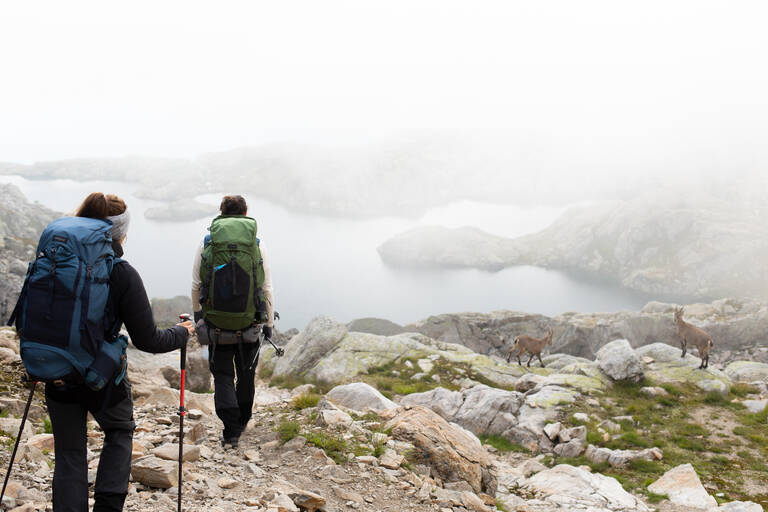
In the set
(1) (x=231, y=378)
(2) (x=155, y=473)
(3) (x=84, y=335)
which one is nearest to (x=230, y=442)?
(1) (x=231, y=378)

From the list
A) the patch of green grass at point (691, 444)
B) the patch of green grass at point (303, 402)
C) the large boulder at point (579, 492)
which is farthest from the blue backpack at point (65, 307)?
the patch of green grass at point (691, 444)

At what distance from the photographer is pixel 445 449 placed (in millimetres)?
8844

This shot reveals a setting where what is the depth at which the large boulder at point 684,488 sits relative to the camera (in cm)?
1071

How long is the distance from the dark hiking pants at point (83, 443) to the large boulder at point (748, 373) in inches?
1161

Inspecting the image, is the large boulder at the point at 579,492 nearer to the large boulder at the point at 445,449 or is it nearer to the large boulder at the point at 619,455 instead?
the large boulder at the point at 445,449

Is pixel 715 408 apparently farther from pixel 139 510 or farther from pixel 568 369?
pixel 139 510

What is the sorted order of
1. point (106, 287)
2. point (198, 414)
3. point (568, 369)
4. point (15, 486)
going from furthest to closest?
1. point (568, 369)
2. point (198, 414)
3. point (15, 486)
4. point (106, 287)

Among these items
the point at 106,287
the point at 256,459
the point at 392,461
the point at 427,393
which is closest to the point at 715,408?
the point at 427,393

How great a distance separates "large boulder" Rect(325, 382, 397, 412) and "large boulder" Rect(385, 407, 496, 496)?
5.63ft

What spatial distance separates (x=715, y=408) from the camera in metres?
17.8

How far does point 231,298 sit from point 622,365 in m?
18.9

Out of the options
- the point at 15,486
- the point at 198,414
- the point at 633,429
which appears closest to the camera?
the point at 15,486

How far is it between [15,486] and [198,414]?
3.66 metres

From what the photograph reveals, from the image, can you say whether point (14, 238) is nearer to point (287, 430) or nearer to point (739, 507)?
point (287, 430)
